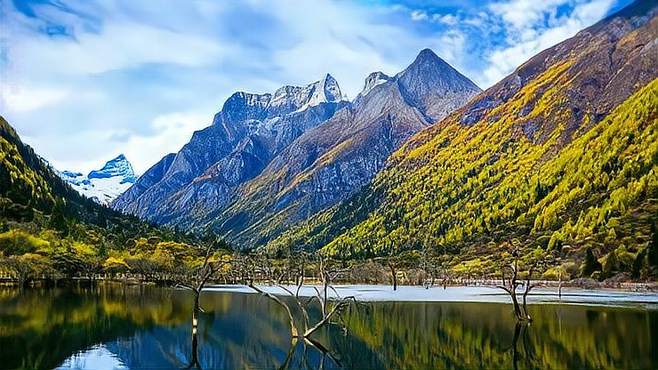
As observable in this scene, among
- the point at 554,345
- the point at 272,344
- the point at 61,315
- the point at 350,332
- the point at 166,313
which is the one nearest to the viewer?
the point at 554,345

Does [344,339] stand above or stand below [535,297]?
above

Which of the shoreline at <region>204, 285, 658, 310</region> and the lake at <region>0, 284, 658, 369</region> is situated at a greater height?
the lake at <region>0, 284, 658, 369</region>

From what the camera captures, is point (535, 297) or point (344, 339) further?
point (535, 297)

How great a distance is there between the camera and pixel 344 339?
189ft

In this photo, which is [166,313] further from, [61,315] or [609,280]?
[609,280]

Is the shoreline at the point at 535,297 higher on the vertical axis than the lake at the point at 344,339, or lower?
lower

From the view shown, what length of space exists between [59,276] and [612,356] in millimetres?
147686

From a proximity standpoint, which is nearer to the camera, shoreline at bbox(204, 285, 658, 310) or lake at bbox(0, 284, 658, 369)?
lake at bbox(0, 284, 658, 369)

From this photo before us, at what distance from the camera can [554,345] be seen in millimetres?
51656

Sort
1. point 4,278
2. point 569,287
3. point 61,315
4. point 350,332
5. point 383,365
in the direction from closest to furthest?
1. point 383,365
2. point 350,332
3. point 61,315
4. point 4,278
5. point 569,287

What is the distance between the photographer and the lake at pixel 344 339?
147ft

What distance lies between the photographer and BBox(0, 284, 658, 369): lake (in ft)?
147

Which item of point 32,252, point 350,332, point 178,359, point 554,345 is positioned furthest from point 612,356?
point 32,252

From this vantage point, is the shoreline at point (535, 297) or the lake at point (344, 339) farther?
the shoreline at point (535, 297)
